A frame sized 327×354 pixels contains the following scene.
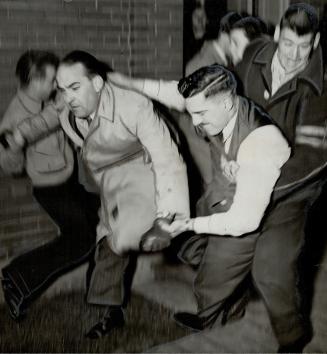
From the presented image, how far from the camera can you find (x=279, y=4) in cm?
414

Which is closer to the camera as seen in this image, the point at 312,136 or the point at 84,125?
the point at 84,125

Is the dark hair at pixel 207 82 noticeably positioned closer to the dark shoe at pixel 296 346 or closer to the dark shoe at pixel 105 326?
the dark shoe at pixel 105 326

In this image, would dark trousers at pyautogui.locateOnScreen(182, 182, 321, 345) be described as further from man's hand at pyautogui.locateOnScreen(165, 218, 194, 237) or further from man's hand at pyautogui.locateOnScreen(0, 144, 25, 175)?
man's hand at pyautogui.locateOnScreen(0, 144, 25, 175)

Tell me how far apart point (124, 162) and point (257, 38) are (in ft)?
4.16

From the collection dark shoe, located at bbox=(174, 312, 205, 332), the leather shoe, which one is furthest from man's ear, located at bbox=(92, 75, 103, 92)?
the leather shoe

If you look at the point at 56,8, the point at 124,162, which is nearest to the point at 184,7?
the point at 56,8

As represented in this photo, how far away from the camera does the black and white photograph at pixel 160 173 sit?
385 cm

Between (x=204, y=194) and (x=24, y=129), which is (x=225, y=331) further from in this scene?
(x=24, y=129)

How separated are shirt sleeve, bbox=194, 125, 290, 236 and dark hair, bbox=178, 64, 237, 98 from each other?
0.38 m

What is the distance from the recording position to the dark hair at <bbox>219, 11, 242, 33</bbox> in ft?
13.4

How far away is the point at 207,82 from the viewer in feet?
13.1

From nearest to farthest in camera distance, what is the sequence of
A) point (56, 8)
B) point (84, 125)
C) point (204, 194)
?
point (56, 8), point (84, 125), point (204, 194)

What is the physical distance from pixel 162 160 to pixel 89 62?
0.81 metres

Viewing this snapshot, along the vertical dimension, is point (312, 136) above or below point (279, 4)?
below
